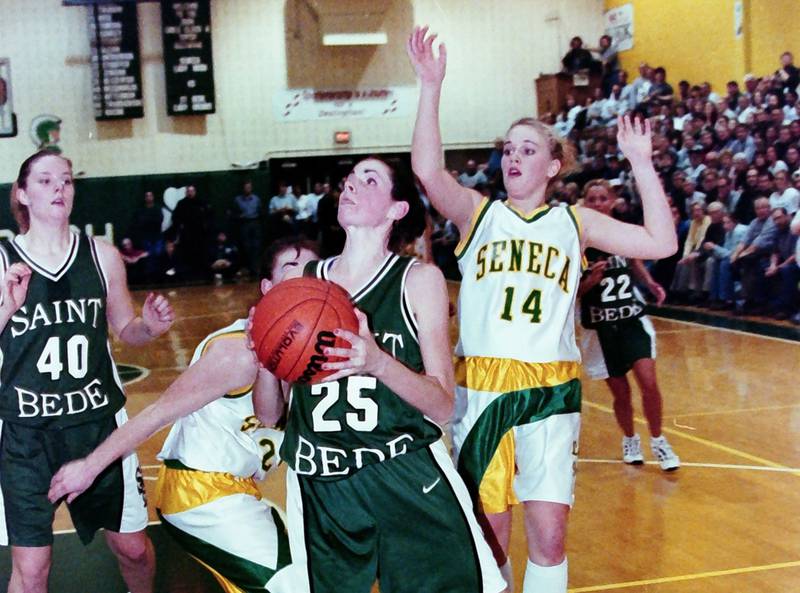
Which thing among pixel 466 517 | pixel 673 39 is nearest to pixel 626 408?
pixel 466 517

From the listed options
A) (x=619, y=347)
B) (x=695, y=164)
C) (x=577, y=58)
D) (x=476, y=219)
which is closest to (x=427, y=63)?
(x=476, y=219)

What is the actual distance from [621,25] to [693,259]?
776cm

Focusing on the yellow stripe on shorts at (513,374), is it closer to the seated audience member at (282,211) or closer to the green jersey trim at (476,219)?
the green jersey trim at (476,219)

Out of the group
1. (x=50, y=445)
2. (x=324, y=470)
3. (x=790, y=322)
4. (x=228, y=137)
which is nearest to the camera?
(x=324, y=470)

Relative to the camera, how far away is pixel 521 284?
13.6 feet

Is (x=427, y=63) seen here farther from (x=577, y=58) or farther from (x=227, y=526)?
(x=577, y=58)

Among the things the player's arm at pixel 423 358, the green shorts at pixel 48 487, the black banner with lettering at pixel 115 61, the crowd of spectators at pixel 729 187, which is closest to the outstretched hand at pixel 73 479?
the green shorts at pixel 48 487

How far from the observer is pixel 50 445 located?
401cm

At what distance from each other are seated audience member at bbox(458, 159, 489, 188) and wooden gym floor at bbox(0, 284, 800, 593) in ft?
29.6

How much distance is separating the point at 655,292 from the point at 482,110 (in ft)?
46.3

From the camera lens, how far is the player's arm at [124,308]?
4156 millimetres

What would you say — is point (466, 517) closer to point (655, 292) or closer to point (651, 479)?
point (651, 479)

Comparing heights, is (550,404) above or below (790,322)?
above

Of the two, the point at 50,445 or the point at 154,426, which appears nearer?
the point at 154,426
